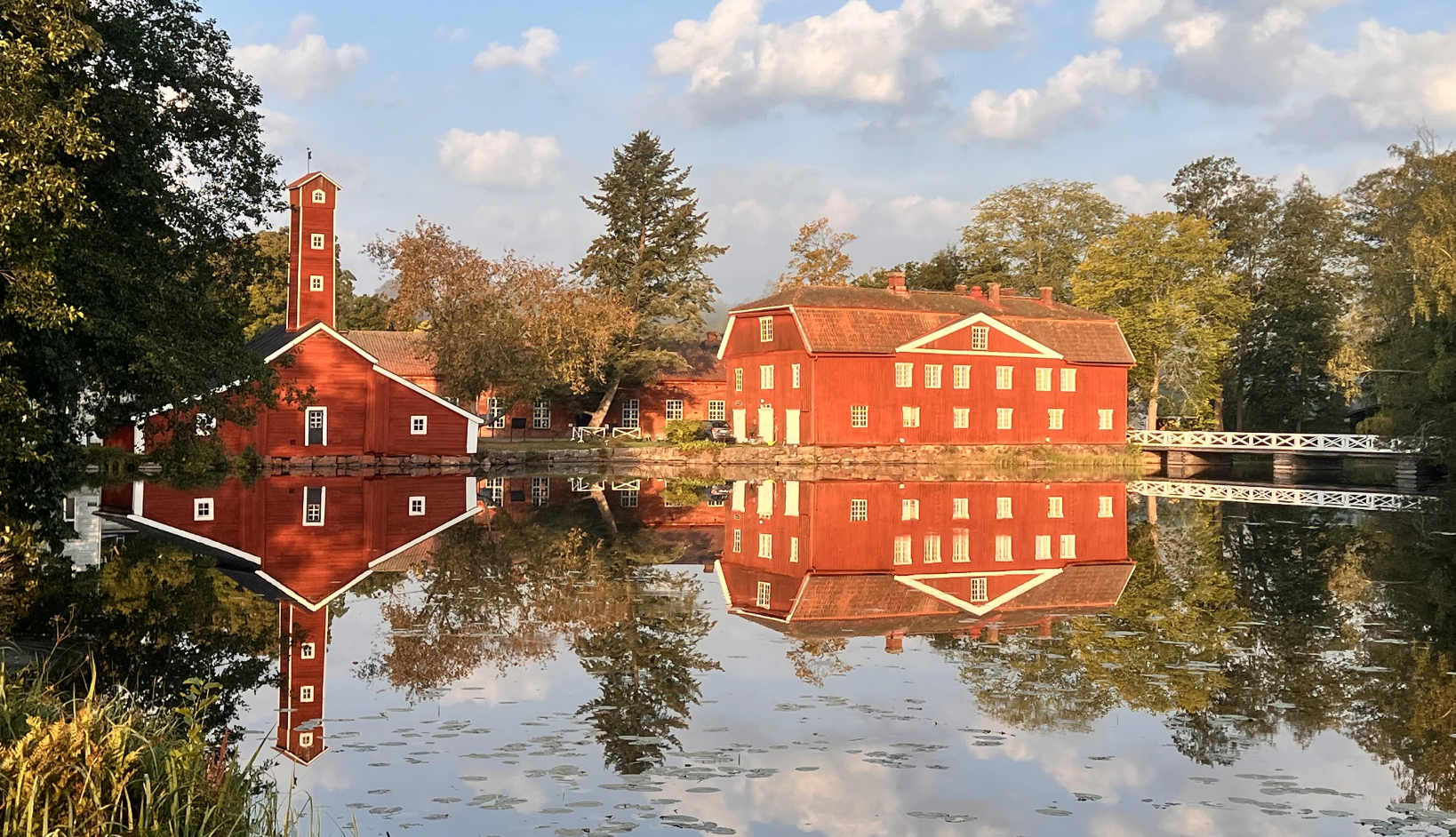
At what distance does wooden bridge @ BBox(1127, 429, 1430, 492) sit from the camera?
45997 mm

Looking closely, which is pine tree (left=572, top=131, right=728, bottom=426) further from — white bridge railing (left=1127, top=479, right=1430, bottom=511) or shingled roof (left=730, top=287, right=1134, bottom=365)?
white bridge railing (left=1127, top=479, right=1430, bottom=511)

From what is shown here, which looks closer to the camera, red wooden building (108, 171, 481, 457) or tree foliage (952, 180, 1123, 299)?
red wooden building (108, 171, 481, 457)

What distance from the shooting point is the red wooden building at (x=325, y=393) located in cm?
4184

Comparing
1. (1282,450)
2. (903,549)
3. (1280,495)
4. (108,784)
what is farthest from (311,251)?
(108,784)

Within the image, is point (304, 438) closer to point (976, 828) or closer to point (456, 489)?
point (456, 489)

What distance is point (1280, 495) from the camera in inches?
1596

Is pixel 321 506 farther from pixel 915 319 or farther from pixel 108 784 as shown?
pixel 915 319

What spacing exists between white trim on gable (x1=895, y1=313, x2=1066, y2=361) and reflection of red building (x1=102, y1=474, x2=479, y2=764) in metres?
20.4

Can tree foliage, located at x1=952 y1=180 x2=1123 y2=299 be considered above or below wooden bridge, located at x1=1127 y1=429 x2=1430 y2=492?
above

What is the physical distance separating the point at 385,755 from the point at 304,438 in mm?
34853

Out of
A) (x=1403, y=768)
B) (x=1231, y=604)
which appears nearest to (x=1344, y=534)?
(x=1231, y=604)

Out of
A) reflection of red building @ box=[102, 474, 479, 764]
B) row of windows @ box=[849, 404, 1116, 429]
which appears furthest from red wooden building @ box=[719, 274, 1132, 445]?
reflection of red building @ box=[102, 474, 479, 764]

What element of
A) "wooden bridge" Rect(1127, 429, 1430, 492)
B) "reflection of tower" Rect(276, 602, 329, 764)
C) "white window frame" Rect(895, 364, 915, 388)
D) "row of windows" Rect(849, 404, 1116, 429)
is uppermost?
"white window frame" Rect(895, 364, 915, 388)

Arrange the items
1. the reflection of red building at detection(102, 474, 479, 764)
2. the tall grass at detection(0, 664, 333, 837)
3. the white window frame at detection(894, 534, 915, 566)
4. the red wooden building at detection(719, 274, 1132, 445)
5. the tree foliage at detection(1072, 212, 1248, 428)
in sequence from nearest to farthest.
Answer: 1. the tall grass at detection(0, 664, 333, 837)
2. the reflection of red building at detection(102, 474, 479, 764)
3. the white window frame at detection(894, 534, 915, 566)
4. the red wooden building at detection(719, 274, 1132, 445)
5. the tree foliage at detection(1072, 212, 1248, 428)
